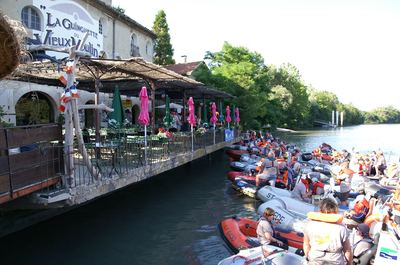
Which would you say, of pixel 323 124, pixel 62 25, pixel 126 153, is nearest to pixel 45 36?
pixel 62 25

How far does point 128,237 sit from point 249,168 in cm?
1043

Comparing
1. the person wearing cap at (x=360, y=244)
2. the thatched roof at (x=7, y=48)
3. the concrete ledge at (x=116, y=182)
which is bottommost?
the person wearing cap at (x=360, y=244)

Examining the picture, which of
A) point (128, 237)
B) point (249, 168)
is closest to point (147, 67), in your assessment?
point (128, 237)

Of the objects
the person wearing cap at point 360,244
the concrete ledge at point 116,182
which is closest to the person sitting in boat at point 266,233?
the person wearing cap at point 360,244

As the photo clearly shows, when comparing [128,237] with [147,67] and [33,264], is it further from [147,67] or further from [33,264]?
[147,67]

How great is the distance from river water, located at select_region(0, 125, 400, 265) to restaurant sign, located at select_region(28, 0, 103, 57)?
21.3 ft

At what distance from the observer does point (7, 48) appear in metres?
4.50

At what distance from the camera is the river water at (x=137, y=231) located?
1020 cm

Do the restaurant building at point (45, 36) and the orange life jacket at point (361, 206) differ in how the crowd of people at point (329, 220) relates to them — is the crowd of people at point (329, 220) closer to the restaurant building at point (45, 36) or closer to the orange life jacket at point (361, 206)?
the orange life jacket at point (361, 206)

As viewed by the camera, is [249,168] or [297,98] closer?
[249,168]

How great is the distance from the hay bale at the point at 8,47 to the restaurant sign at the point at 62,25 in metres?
11.2

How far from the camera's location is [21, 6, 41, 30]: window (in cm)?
1683

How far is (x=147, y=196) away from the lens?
17.0 meters

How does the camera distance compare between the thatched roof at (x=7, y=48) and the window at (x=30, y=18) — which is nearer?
the thatched roof at (x=7, y=48)
